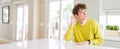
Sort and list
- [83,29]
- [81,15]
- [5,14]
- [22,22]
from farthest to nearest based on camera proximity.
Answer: [5,14]
[22,22]
[83,29]
[81,15]

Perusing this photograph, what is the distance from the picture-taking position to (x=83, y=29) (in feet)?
7.13

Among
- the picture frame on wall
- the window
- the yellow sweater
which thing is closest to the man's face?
the yellow sweater

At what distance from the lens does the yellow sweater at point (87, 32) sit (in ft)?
6.67

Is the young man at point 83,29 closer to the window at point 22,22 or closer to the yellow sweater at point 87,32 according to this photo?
the yellow sweater at point 87,32

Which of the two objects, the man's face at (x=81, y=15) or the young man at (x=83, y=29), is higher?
the man's face at (x=81, y=15)

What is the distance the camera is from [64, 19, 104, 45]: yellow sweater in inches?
80.0

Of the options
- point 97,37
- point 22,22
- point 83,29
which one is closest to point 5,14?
point 22,22

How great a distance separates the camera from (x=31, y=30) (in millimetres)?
7340

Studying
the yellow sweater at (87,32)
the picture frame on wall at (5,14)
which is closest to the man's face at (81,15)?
the yellow sweater at (87,32)

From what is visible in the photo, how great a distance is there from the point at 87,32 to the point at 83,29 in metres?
0.07

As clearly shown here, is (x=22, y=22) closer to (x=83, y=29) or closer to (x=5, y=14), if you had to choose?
(x=5, y=14)

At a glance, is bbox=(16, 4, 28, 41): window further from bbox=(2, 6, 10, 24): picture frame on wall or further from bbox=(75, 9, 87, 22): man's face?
bbox=(75, 9, 87, 22): man's face

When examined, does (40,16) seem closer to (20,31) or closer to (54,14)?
(54,14)

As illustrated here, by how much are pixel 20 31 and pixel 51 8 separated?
8.44 feet
